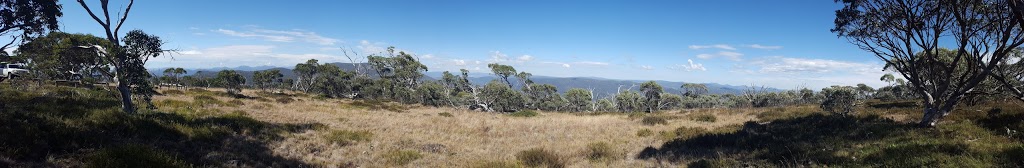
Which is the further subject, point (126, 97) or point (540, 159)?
point (126, 97)

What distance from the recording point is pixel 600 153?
11.6 m

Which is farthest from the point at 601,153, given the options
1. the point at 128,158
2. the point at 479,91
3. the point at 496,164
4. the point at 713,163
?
the point at 479,91

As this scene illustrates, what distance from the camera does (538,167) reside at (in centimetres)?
977

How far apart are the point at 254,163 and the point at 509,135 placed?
31.2ft

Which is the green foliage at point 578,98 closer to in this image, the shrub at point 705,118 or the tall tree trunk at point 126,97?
the shrub at point 705,118

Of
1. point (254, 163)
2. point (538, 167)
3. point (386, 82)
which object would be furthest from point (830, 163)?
point (386, 82)

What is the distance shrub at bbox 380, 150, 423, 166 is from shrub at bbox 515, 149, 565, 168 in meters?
2.60

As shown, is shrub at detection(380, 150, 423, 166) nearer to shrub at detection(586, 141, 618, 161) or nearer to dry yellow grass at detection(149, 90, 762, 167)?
dry yellow grass at detection(149, 90, 762, 167)

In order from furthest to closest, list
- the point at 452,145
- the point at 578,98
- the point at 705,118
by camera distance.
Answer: the point at 578,98 → the point at 705,118 → the point at 452,145

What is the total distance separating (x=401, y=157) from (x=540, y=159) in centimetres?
337

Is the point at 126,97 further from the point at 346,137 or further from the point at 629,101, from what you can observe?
the point at 629,101

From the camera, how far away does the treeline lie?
5788cm

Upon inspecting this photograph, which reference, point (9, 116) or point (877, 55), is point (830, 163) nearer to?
point (877, 55)

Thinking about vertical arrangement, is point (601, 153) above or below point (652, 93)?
below
